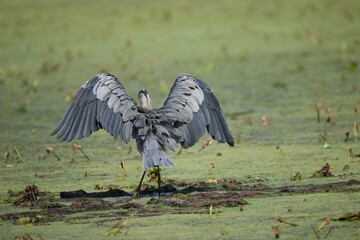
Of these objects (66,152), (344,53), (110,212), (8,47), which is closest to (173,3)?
(8,47)

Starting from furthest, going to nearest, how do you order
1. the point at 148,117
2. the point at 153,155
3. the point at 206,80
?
the point at 206,80 → the point at 148,117 → the point at 153,155

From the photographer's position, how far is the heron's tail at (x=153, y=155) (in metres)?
5.10

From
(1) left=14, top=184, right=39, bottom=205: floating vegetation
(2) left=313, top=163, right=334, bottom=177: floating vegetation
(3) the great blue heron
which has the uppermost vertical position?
(3) the great blue heron

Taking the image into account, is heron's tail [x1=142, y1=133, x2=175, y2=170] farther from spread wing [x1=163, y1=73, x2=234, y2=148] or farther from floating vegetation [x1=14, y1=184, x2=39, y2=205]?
floating vegetation [x1=14, y1=184, x2=39, y2=205]

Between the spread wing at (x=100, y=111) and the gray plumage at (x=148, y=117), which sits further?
the spread wing at (x=100, y=111)

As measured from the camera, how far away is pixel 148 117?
17.9 feet

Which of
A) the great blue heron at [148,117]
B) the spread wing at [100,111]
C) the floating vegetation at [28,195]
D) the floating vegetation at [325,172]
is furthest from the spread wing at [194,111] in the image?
the floating vegetation at [28,195]

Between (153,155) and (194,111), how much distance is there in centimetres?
59

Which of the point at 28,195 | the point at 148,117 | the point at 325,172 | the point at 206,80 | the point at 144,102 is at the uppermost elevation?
the point at 206,80

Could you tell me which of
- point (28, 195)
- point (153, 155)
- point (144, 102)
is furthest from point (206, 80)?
point (28, 195)

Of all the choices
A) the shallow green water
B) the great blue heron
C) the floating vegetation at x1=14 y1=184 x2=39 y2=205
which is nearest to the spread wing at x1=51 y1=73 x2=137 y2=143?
the great blue heron

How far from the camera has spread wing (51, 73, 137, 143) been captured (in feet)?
18.1

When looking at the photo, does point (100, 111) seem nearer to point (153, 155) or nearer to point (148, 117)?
point (148, 117)

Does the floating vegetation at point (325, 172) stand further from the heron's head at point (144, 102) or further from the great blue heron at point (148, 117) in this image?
the heron's head at point (144, 102)
